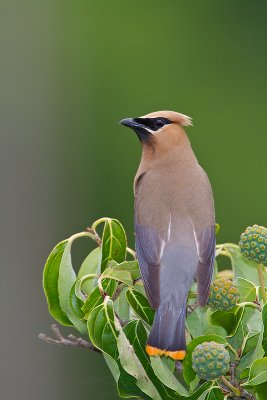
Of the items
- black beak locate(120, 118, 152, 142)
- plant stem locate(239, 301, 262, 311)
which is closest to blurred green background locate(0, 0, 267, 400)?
black beak locate(120, 118, 152, 142)

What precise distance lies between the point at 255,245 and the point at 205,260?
260mm

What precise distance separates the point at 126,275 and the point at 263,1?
861 cm

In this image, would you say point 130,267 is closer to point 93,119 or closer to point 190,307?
point 190,307

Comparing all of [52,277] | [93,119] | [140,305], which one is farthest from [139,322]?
[93,119]

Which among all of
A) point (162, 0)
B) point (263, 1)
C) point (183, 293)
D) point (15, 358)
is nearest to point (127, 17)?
point (162, 0)

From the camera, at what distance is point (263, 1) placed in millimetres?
11375

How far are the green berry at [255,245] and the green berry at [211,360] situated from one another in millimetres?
370

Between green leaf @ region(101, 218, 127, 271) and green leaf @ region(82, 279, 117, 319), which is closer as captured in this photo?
green leaf @ region(82, 279, 117, 319)

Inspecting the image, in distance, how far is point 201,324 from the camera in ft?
10.2

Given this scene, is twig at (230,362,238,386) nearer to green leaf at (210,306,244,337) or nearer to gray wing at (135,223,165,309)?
green leaf at (210,306,244,337)

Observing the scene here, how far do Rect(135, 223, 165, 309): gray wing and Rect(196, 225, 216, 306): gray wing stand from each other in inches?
4.5

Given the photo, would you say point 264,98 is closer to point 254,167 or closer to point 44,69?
Answer: point 254,167

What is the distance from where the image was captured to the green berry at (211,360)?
2801mm

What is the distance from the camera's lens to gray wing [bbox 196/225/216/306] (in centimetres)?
317
